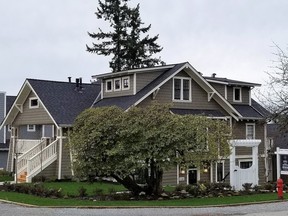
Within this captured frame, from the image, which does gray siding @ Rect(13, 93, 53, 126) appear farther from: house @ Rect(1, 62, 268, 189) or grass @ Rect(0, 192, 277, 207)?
grass @ Rect(0, 192, 277, 207)

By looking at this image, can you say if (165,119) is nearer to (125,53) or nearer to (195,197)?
(195,197)

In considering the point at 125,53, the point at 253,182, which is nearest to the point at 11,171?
the point at 253,182

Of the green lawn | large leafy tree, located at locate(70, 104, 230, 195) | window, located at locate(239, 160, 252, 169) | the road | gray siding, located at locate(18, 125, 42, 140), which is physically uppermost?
gray siding, located at locate(18, 125, 42, 140)

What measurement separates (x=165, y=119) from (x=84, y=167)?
374cm

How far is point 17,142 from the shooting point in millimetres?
35312

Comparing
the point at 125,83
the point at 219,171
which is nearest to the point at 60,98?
the point at 125,83

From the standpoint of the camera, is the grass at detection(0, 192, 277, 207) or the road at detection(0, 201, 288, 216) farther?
the grass at detection(0, 192, 277, 207)

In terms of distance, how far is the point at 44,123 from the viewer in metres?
32.8

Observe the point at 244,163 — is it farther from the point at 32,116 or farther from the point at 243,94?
the point at 32,116

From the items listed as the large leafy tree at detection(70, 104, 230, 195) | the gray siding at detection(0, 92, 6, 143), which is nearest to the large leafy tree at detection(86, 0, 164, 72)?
the gray siding at detection(0, 92, 6, 143)

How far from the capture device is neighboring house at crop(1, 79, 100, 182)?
30.3 meters

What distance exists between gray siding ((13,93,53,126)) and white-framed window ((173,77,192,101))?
26.7 ft

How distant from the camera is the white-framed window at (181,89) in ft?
106

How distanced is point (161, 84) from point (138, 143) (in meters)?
11.6
